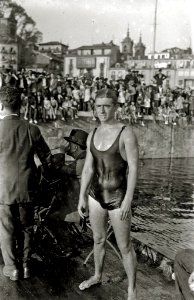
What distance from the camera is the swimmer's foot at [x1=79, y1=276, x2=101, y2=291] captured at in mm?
3934

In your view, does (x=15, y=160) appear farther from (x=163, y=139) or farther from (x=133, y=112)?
(x=163, y=139)

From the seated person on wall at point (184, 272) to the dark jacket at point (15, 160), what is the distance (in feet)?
5.55

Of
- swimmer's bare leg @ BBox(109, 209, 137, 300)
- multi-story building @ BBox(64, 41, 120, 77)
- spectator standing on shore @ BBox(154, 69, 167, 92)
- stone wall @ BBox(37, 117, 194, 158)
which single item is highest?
multi-story building @ BBox(64, 41, 120, 77)

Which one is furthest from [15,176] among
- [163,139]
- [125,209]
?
[163,139]

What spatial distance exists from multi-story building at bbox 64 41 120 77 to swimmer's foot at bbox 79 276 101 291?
5440 cm

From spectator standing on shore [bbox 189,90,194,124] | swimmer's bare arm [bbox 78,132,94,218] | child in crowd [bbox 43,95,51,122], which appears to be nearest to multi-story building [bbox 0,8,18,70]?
spectator standing on shore [bbox 189,90,194,124]

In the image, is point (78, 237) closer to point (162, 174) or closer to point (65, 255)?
point (65, 255)

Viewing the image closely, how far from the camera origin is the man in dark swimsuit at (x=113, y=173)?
137 inches

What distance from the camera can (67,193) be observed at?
17.5ft

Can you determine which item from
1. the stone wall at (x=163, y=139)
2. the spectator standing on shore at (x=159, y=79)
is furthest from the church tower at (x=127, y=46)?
the spectator standing on shore at (x=159, y=79)

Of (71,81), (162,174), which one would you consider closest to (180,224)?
(162,174)

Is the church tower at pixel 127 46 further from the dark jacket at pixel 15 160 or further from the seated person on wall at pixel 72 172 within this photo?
the dark jacket at pixel 15 160

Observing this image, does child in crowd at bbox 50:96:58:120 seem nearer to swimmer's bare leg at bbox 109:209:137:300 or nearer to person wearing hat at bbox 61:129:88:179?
person wearing hat at bbox 61:129:88:179

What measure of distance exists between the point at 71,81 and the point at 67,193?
709 inches
